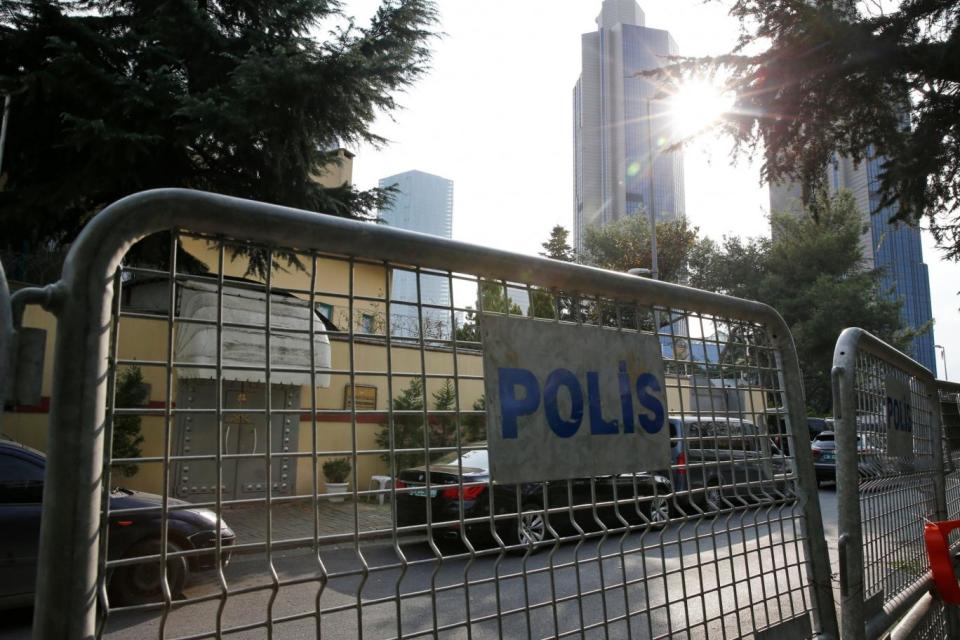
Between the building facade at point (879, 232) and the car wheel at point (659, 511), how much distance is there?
28.8ft

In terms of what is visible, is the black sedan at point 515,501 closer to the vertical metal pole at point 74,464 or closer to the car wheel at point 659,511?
the car wheel at point 659,511

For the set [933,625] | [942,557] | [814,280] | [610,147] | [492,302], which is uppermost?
[610,147]

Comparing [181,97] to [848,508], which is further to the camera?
[181,97]

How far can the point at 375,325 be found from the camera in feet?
6.10

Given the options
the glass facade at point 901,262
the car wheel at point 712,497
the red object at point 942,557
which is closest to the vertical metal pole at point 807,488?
the car wheel at point 712,497

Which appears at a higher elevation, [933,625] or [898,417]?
[898,417]

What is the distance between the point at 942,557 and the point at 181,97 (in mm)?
10770

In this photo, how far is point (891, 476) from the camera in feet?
10.1

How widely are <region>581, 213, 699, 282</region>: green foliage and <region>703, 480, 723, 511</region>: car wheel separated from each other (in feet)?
105

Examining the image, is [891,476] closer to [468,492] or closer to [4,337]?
[468,492]

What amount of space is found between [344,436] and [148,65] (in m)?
11.9

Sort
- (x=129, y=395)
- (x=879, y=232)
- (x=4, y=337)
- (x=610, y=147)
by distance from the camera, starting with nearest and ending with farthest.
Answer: (x=4, y=337) < (x=129, y=395) < (x=879, y=232) < (x=610, y=147)

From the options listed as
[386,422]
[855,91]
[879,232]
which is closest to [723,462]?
[386,422]

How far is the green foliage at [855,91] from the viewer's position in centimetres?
762
